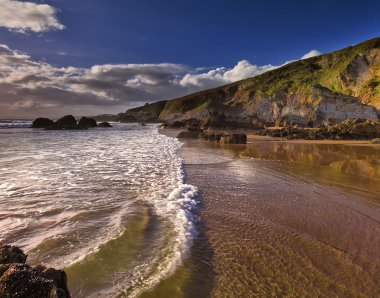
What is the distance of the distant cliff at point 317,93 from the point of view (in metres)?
46.1

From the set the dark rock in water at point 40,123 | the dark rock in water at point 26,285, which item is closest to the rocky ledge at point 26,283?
the dark rock in water at point 26,285

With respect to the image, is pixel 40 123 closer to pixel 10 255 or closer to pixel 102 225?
pixel 102 225

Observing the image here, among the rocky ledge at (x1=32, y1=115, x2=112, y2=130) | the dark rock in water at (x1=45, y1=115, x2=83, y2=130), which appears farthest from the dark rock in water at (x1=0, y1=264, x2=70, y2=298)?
the rocky ledge at (x1=32, y1=115, x2=112, y2=130)

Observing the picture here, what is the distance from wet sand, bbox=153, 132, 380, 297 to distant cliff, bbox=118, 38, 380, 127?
42.4 meters

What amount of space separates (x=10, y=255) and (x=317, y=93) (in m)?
53.6

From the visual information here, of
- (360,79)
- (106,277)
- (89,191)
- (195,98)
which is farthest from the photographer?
(195,98)

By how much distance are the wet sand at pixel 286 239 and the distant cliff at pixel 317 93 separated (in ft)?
139

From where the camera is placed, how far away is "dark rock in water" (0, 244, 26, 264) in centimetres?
271

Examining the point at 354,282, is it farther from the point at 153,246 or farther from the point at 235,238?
the point at 153,246

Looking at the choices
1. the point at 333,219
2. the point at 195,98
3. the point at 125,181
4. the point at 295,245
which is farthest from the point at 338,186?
the point at 195,98

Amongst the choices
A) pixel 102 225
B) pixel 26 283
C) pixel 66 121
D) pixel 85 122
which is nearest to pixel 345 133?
pixel 102 225

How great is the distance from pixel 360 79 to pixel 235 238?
194ft

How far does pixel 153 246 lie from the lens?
14.0 ft

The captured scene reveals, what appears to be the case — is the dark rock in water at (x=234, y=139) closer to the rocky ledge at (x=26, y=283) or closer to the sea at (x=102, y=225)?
the sea at (x=102, y=225)
